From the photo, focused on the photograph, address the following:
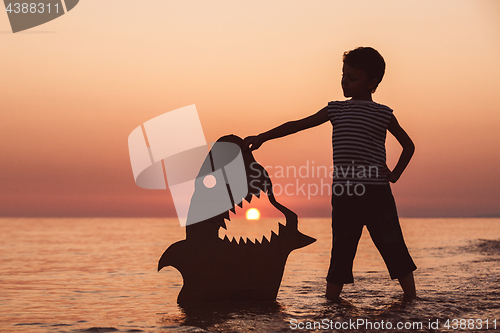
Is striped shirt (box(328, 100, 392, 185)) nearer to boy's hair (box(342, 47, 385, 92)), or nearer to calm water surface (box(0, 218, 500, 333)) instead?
boy's hair (box(342, 47, 385, 92))

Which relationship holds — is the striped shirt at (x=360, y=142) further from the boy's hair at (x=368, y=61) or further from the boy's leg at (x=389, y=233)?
the boy's hair at (x=368, y=61)

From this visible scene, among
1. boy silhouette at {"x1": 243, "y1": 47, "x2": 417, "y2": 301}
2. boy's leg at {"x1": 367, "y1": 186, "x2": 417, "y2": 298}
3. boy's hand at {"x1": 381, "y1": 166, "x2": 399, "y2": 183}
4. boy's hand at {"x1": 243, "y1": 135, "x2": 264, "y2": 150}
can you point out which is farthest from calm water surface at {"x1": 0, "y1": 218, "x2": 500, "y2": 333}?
boy's hand at {"x1": 243, "y1": 135, "x2": 264, "y2": 150}

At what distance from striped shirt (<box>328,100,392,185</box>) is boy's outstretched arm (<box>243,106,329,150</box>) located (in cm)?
13

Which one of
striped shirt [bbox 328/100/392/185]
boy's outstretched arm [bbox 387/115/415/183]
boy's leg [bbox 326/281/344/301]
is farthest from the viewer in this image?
boy's leg [bbox 326/281/344/301]

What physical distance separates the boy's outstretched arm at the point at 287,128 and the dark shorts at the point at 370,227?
1.91 ft

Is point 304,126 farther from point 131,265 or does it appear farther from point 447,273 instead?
point 131,265

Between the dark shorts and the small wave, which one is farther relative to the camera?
the dark shorts

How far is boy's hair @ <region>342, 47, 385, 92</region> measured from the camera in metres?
3.24

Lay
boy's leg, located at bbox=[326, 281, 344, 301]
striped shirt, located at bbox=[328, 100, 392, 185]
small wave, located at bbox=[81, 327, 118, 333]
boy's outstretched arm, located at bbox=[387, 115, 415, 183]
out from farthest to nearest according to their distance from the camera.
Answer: boy's leg, located at bbox=[326, 281, 344, 301]
boy's outstretched arm, located at bbox=[387, 115, 415, 183]
striped shirt, located at bbox=[328, 100, 392, 185]
small wave, located at bbox=[81, 327, 118, 333]

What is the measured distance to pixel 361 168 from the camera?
3141 millimetres

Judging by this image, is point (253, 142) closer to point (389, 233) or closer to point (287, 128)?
point (287, 128)

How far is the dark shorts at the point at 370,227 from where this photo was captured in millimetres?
3174

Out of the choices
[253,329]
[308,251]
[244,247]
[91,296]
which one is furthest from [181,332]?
[308,251]

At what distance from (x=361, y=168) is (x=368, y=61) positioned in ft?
2.63
